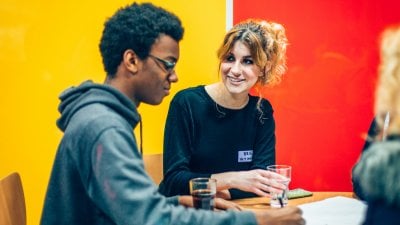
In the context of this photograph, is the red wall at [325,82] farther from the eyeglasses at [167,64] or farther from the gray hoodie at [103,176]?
the gray hoodie at [103,176]

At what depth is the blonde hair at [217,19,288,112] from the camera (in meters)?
2.72

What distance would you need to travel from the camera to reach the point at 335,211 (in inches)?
84.2

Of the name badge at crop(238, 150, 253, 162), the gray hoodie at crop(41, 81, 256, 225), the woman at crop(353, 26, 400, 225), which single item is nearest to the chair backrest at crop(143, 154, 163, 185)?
the name badge at crop(238, 150, 253, 162)

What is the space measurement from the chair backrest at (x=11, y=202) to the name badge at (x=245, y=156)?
1069 millimetres

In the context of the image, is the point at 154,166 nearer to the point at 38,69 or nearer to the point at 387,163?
the point at 38,69

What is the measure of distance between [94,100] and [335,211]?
43.6 inches

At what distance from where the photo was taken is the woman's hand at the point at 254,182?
2188mm

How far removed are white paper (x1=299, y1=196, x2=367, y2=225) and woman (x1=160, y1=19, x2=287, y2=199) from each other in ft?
1.54

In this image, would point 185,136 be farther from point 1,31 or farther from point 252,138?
point 1,31

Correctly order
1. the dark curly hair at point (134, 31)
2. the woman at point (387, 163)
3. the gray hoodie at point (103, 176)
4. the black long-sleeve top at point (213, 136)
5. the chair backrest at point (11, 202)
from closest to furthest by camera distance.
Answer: the woman at point (387, 163), the gray hoodie at point (103, 176), the dark curly hair at point (134, 31), the chair backrest at point (11, 202), the black long-sleeve top at point (213, 136)

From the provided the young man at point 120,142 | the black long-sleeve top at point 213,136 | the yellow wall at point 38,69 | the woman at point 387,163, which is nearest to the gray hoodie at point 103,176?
the young man at point 120,142

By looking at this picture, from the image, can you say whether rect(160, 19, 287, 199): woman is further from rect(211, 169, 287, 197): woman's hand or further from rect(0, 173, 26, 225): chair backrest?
rect(0, 173, 26, 225): chair backrest

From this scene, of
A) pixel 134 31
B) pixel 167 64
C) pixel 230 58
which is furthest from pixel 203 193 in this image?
pixel 230 58

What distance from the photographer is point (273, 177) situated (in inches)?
85.9
